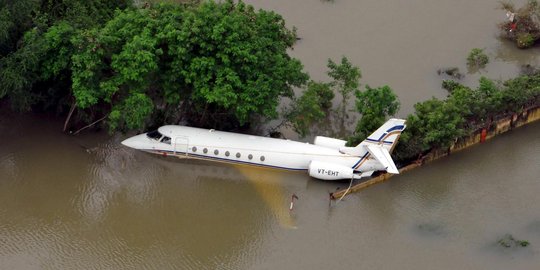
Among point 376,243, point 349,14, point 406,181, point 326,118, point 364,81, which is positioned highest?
point 349,14

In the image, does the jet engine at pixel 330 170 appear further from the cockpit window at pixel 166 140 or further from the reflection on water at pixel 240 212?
the cockpit window at pixel 166 140

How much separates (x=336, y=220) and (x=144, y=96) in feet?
37.6

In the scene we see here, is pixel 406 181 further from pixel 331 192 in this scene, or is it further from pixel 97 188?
pixel 97 188

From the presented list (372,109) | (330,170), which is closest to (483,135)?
(372,109)

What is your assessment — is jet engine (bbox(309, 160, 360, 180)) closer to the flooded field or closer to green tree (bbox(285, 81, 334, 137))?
green tree (bbox(285, 81, 334, 137))

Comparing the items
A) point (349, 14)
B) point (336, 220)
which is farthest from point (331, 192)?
point (349, 14)

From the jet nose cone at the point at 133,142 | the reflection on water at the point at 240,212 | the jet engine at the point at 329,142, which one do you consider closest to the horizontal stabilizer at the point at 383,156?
the jet engine at the point at 329,142

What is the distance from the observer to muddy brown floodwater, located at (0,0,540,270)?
3578cm

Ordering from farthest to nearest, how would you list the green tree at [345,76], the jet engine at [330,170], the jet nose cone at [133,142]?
the green tree at [345,76]
the jet nose cone at [133,142]
the jet engine at [330,170]

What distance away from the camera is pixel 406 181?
132 feet

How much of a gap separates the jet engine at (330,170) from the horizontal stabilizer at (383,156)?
4.92 ft

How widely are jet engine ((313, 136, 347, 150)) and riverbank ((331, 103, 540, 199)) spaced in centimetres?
237

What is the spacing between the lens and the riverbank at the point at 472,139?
39847 mm

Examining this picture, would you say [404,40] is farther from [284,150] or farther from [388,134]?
[284,150]
